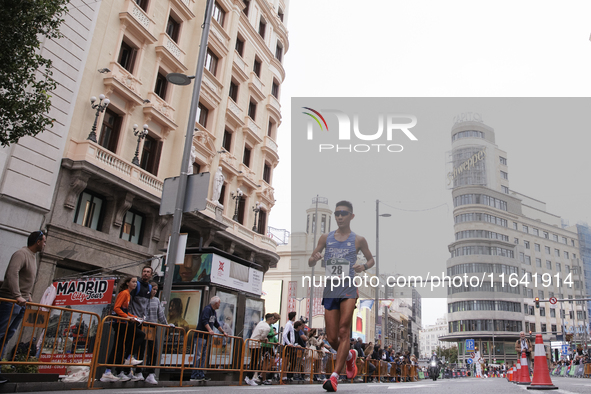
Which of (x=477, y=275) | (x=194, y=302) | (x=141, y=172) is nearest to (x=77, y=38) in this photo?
(x=141, y=172)

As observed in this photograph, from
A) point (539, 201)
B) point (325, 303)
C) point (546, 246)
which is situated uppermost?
point (539, 201)

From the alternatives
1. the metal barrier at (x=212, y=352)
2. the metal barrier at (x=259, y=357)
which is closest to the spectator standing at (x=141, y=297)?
the metal barrier at (x=212, y=352)

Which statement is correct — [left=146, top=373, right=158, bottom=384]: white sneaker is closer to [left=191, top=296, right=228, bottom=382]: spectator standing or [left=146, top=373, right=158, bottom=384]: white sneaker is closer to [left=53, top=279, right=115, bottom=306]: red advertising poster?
[left=191, top=296, right=228, bottom=382]: spectator standing

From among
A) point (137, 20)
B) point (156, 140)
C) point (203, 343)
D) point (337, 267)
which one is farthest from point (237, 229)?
point (337, 267)

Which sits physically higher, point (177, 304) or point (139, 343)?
point (177, 304)

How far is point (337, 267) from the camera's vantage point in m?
5.96

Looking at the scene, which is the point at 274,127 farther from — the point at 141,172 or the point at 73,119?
the point at 73,119

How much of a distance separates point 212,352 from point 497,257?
79358mm

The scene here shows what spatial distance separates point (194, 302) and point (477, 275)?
72881 mm

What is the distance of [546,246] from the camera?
92188 mm

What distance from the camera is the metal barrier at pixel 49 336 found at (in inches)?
233

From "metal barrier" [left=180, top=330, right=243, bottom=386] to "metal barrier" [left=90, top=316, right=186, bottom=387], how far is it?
199mm

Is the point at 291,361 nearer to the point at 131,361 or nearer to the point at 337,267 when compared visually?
the point at 131,361

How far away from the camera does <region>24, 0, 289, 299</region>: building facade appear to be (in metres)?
15.7
